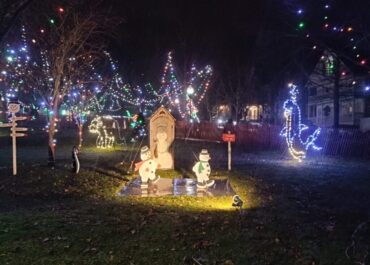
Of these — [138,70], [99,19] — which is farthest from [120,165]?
[138,70]

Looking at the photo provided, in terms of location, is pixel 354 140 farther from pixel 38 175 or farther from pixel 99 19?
pixel 38 175

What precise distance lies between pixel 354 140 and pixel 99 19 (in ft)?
41.2

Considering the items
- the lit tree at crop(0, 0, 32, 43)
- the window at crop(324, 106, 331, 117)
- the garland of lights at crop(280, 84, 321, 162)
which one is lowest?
the garland of lights at crop(280, 84, 321, 162)

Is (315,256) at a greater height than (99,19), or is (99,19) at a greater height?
(99,19)

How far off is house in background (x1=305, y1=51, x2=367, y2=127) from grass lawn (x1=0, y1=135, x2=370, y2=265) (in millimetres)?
25029

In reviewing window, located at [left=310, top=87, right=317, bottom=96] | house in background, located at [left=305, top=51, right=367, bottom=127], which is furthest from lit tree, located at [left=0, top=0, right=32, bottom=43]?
window, located at [left=310, top=87, right=317, bottom=96]

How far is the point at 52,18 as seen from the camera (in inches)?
621

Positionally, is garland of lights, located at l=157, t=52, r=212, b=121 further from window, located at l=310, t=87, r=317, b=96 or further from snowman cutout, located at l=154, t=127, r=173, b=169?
snowman cutout, located at l=154, t=127, r=173, b=169

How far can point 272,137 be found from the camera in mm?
25156

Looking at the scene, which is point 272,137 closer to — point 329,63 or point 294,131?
point 294,131

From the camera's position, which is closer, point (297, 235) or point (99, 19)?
point (297, 235)

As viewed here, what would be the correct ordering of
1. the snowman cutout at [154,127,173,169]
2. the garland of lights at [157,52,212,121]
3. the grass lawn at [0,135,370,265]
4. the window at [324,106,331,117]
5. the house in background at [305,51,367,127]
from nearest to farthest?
1. the grass lawn at [0,135,370,265]
2. the snowman cutout at [154,127,173,169]
3. the house in background at [305,51,367,127]
4. the garland of lights at [157,52,212,121]
5. the window at [324,106,331,117]

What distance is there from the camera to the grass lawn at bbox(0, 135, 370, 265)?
224 inches

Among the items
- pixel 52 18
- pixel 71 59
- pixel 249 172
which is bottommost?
pixel 249 172
